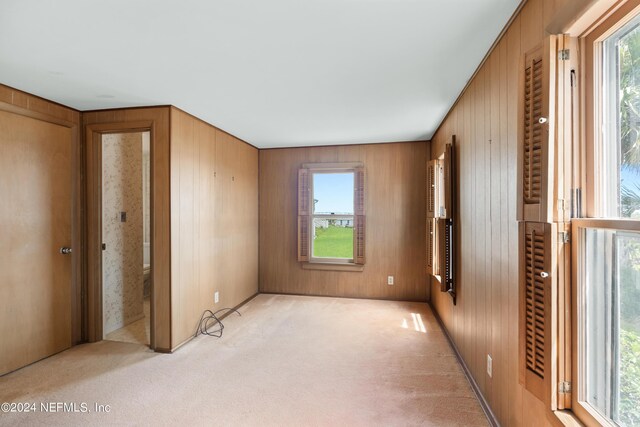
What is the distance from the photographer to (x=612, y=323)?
110 cm

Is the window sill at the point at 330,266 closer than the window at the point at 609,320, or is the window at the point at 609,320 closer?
the window at the point at 609,320

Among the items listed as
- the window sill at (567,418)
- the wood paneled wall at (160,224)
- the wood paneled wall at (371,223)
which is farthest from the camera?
the wood paneled wall at (371,223)

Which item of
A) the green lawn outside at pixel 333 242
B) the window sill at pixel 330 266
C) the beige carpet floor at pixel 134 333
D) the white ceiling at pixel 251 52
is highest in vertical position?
the white ceiling at pixel 251 52

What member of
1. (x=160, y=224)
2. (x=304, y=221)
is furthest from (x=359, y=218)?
(x=160, y=224)

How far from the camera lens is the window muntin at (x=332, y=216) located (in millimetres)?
4742

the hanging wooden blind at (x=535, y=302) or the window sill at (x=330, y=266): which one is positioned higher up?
the hanging wooden blind at (x=535, y=302)

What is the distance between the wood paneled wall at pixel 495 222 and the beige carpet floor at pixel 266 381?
16.0 inches

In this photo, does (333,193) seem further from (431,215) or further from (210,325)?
(210,325)

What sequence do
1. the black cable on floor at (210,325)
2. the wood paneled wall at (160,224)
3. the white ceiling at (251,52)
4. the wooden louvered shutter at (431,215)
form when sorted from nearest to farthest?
the white ceiling at (251,52) → the wood paneled wall at (160,224) → the black cable on floor at (210,325) → the wooden louvered shutter at (431,215)

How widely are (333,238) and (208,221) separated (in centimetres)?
203

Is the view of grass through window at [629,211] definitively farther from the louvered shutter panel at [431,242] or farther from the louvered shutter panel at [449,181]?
the louvered shutter panel at [431,242]

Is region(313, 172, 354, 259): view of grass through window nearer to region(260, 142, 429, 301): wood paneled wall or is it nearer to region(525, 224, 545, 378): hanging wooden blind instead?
region(260, 142, 429, 301): wood paneled wall

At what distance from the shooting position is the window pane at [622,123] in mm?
1013

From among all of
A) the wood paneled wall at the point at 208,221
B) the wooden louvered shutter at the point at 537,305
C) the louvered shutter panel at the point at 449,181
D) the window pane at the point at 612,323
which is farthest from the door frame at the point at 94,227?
the window pane at the point at 612,323
